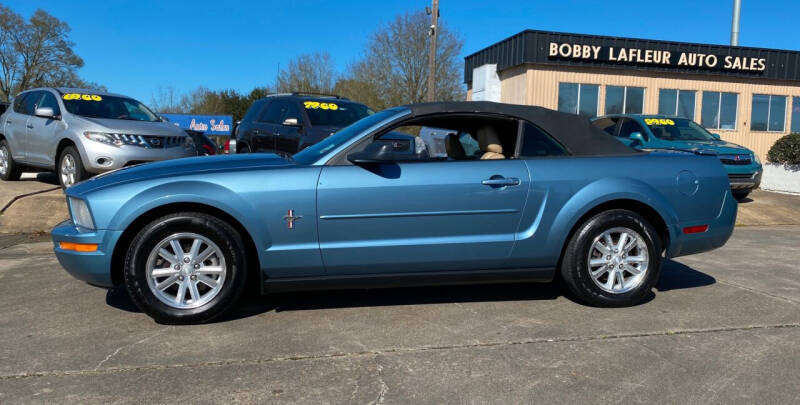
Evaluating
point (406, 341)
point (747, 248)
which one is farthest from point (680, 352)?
point (747, 248)

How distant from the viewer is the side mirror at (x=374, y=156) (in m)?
3.97

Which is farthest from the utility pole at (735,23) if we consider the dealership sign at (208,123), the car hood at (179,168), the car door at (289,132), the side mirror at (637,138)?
the car hood at (179,168)

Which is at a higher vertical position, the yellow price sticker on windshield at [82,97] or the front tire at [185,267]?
the yellow price sticker on windshield at [82,97]

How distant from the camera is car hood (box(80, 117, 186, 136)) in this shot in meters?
8.31

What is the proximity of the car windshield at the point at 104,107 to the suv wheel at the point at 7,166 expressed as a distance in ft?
5.58

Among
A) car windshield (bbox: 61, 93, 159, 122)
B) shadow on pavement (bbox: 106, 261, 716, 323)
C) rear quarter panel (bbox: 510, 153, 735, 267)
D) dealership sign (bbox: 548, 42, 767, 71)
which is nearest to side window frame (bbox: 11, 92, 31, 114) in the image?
car windshield (bbox: 61, 93, 159, 122)

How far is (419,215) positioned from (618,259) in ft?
5.15

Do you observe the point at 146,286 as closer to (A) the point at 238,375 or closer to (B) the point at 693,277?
(A) the point at 238,375

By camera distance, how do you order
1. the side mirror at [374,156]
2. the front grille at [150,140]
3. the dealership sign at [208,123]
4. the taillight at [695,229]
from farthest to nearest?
the dealership sign at [208,123]
the front grille at [150,140]
the taillight at [695,229]
the side mirror at [374,156]

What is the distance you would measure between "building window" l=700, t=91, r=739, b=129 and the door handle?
69.1ft

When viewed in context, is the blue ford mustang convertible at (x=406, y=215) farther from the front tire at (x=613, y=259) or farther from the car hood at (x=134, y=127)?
the car hood at (x=134, y=127)

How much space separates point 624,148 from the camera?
4605 mm

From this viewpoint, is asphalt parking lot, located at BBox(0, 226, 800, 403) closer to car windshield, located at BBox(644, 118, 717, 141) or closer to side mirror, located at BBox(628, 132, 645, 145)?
side mirror, located at BBox(628, 132, 645, 145)

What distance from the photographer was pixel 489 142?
4656 mm
